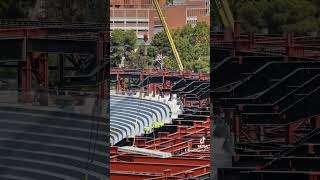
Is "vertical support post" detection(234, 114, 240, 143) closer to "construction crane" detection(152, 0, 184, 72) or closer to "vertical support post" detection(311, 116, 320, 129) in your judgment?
"vertical support post" detection(311, 116, 320, 129)

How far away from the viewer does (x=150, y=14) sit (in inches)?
74.7

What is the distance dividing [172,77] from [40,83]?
1.76ft

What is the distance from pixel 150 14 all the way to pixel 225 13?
0.29 metres

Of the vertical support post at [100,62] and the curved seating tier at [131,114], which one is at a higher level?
the vertical support post at [100,62]

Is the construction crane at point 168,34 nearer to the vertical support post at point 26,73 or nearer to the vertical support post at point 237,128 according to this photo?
the vertical support post at point 237,128

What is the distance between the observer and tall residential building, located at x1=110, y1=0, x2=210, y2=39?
1.87m

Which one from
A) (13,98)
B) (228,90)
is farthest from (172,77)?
(13,98)

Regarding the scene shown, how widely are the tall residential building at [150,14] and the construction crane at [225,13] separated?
7 centimetres

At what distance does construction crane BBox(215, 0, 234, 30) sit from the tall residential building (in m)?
0.07

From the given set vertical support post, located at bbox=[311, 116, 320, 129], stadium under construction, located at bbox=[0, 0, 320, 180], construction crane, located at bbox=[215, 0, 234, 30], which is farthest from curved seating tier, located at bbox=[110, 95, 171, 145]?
vertical support post, located at bbox=[311, 116, 320, 129]

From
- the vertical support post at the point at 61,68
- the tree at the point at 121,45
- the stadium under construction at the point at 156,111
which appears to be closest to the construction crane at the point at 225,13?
the stadium under construction at the point at 156,111

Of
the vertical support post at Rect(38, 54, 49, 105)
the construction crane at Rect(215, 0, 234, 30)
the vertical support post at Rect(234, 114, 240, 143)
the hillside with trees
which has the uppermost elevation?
the construction crane at Rect(215, 0, 234, 30)

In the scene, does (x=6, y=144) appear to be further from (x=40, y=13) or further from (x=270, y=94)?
(x=270, y=94)

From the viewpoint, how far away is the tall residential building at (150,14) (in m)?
1.87
